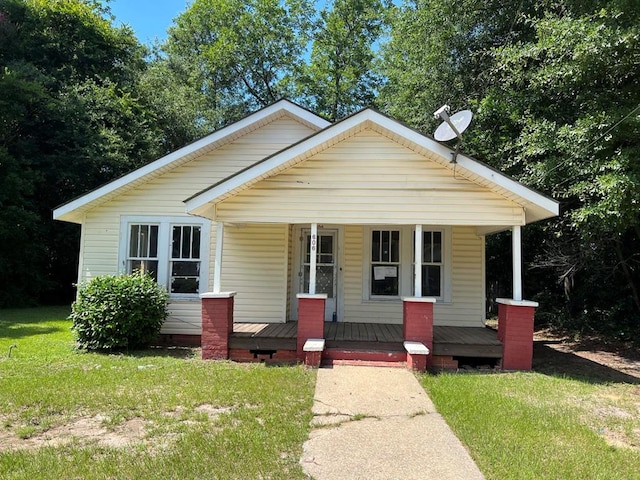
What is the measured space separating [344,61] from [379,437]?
25222mm

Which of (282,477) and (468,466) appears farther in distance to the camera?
(468,466)

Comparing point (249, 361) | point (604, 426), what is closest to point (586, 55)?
point (604, 426)

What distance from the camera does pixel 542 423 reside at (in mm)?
4770

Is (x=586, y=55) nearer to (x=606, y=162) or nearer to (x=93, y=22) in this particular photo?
(x=606, y=162)

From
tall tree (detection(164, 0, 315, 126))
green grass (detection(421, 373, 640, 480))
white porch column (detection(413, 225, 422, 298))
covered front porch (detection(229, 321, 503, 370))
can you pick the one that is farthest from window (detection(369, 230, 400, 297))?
tall tree (detection(164, 0, 315, 126))

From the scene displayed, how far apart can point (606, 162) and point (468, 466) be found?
6.83 meters

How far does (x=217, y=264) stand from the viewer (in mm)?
8016

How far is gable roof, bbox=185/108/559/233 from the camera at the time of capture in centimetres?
721

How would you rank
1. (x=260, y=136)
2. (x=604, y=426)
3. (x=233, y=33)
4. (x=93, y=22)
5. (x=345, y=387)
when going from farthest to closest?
(x=233, y=33) → (x=93, y=22) → (x=260, y=136) → (x=345, y=387) → (x=604, y=426)

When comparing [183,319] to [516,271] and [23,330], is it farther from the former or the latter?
[516,271]

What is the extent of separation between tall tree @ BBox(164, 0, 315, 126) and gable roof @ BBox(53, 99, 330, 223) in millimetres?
17273

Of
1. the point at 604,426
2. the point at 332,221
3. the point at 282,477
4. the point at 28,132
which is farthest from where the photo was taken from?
the point at 28,132

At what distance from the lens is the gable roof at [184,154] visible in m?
9.19

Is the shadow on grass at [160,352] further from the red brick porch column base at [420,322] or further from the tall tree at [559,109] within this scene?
the tall tree at [559,109]
